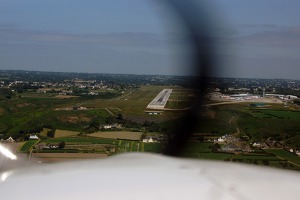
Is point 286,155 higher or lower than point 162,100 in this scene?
lower

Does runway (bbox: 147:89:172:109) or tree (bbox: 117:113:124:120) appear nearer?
runway (bbox: 147:89:172:109)

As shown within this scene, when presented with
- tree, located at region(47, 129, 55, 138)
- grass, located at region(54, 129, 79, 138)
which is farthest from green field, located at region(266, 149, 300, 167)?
tree, located at region(47, 129, 55, 138)

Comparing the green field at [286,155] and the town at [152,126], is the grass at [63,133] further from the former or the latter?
the green field at [286,155]

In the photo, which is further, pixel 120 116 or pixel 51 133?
pixel 120 116

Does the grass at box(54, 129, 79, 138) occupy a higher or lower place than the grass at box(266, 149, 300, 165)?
lower

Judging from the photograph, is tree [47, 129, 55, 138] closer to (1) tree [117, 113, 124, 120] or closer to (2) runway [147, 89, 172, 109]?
(1) tree [117, 113, 124, 120]

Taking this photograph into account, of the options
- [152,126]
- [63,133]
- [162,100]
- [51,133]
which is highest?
[162,100]

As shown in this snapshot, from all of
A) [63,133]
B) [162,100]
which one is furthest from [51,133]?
[162,100]

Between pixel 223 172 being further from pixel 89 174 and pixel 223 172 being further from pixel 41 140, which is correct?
pixel 41 140

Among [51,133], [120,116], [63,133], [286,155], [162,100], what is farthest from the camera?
[120,116]

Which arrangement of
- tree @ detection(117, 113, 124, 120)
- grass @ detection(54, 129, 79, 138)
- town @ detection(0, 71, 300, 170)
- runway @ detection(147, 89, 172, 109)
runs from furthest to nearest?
tree @ detection(117, 113, 124, 120) < grass @ detection(54, 129, 79, 138) < runway @ detection(147, 89, 172, 109) < town @ detection(0, 71, 300, 170)

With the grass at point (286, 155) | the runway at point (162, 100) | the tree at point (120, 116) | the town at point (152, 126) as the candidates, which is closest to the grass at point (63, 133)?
the town at point (152, 126)

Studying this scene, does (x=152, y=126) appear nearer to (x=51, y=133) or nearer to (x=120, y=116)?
(x=51, y=133)
